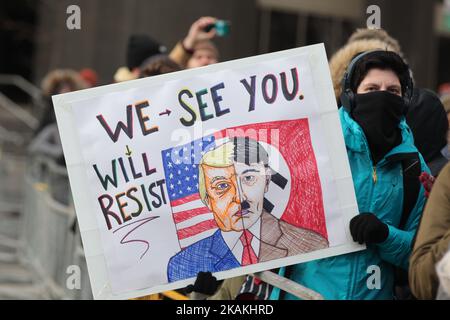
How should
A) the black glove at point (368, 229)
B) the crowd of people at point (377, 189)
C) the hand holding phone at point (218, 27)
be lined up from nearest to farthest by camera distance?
the black glove at point (368, 229), the crowd of people at point (377, 189), the hand holding phone at point (218, 27)

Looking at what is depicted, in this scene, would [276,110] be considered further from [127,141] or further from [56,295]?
[56,295]

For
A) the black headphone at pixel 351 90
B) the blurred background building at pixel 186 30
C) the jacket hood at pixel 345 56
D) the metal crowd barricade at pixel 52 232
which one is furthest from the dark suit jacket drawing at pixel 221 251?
the blurred background building at pixel 186 30

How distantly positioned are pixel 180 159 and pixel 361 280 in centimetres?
90

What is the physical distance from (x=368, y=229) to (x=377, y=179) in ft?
0.88

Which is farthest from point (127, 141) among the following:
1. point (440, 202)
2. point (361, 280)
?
point (440, 202)

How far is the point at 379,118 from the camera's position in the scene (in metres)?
3.62

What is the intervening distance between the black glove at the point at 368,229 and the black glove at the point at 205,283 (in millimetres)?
605

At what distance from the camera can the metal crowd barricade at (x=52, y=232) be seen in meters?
7.05

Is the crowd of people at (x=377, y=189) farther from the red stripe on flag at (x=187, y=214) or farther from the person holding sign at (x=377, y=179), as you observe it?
the red stripe on flag at (x=187, y=214)

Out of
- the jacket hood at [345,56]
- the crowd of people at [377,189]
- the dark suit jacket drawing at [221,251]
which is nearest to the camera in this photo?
the crowd of people at [377,189]

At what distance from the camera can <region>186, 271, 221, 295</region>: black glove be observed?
368 centimetres

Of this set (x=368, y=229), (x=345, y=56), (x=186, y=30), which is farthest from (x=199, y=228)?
(x=186, y=30)

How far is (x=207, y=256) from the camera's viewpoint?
3.74 meters

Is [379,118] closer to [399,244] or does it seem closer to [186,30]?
[399,244]
